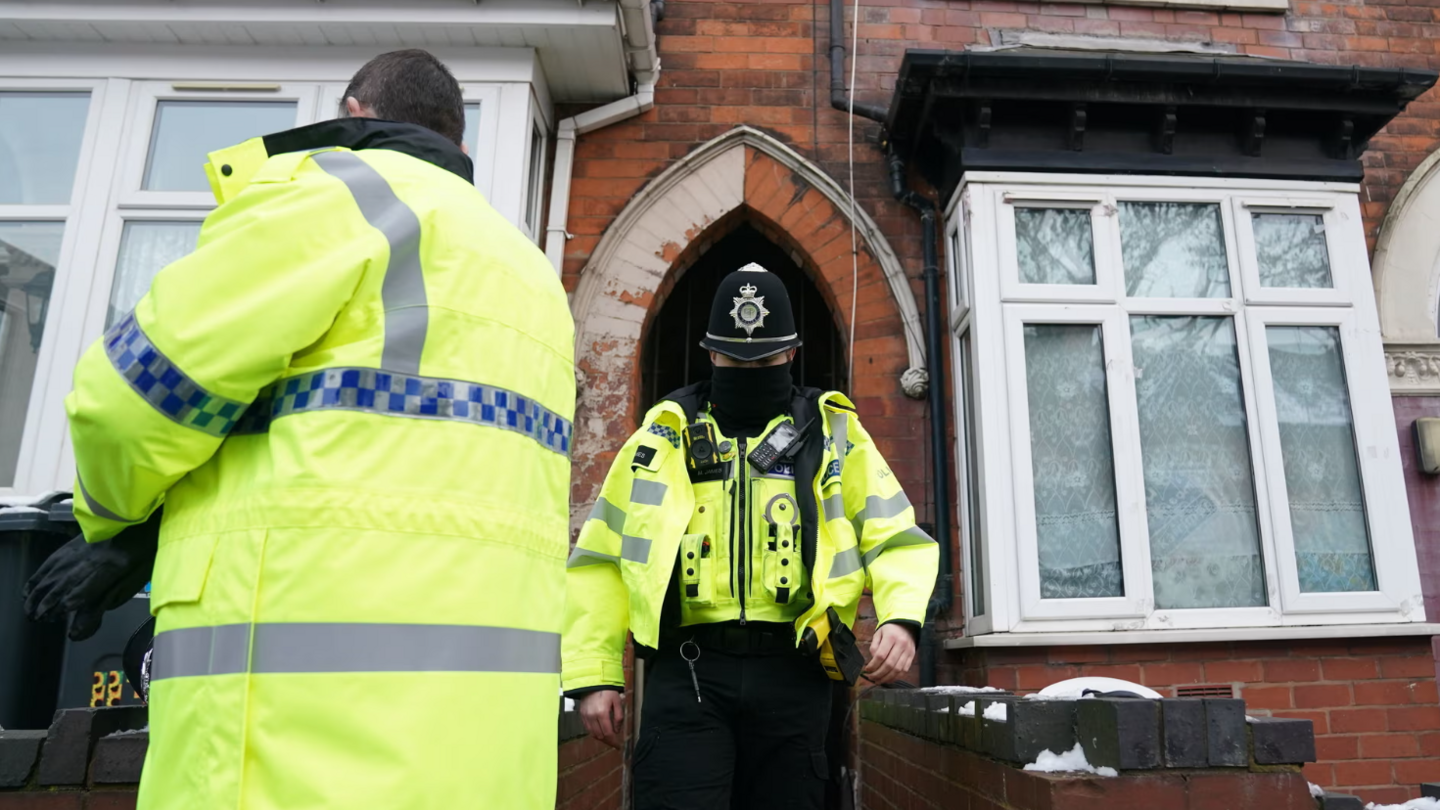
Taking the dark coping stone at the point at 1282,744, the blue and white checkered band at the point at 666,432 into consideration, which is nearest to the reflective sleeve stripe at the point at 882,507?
the blue and white checkered band at the point at 666,432

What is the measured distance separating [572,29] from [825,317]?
3.42 metres

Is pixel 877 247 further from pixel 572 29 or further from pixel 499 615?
pixel 499 615

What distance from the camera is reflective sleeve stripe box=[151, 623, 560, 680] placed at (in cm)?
129

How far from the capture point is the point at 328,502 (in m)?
1.35

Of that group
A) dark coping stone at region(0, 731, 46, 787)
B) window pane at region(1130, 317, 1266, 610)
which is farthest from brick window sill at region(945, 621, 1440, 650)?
dark coping stone at region(0, 731, 46, 787)

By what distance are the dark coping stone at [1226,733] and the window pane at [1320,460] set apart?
311 cm

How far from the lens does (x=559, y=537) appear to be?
1649 mm

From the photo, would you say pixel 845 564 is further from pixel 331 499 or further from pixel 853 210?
pixel 853 210

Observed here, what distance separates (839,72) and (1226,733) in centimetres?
470

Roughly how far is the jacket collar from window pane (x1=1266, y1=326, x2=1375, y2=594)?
4.84 m

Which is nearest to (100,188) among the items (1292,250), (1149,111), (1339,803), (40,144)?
(40,144)

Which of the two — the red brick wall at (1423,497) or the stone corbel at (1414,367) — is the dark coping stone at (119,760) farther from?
the stone corbel at (1414,367)

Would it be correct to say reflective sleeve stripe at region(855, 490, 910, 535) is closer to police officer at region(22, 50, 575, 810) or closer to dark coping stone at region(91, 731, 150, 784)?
police officer at region(22, 50, 575, 810)

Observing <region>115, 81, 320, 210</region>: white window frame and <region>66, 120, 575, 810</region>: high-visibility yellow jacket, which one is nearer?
<region>66, 120, 575, 810</region>: high-visibility yellow jacket
